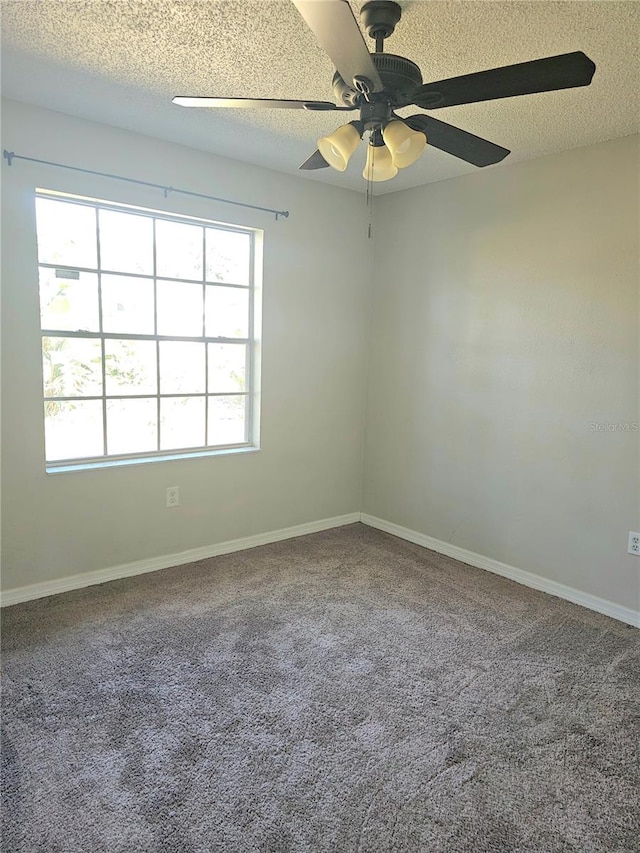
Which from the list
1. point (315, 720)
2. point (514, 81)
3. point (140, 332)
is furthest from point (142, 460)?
point (514, 81)

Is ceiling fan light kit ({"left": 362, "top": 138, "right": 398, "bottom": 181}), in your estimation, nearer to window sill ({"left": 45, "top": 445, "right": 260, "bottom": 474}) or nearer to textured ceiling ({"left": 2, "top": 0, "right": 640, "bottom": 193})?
textured ceiling ({"left": 2, "top": 0, "right": 640, "bottom": 193})

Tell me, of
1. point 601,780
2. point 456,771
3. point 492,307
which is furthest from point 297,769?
point 492,307

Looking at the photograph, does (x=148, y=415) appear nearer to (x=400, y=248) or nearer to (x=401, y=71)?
(x=400, y=248)

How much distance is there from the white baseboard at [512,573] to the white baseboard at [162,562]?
38 cm

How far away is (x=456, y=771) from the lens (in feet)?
5.87

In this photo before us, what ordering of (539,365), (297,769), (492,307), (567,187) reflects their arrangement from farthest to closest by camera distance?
(492,307) → (539,365) → (567,187) → (297,769)

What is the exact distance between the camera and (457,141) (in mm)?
1774

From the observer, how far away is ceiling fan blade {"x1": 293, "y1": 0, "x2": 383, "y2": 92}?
1145 mm

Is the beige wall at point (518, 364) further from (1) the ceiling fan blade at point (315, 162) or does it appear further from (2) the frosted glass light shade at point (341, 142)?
(2) the frosted glass light shade at point (341, 142)

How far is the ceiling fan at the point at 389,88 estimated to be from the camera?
1.24 meters

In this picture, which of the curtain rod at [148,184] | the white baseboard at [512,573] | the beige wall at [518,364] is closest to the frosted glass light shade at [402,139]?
the beige wall at [518,364]

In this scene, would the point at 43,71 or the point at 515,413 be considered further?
the point at 515,413

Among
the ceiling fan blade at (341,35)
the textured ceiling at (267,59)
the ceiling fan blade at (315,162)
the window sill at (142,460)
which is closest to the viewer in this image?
the ceiling fan blade at (341,35)

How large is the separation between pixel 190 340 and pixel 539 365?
2.10 m
